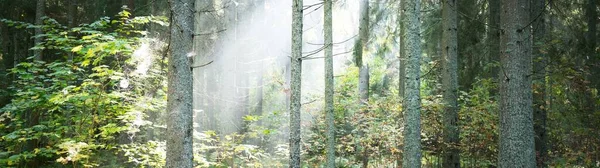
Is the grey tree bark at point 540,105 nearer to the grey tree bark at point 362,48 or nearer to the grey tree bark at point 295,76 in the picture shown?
the grey tree bark at point 362,48

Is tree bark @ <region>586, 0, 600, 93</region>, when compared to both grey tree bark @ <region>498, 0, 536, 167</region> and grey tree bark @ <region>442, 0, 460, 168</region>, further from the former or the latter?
grey tree bark @ <region>498, 0, 536, 167</region>

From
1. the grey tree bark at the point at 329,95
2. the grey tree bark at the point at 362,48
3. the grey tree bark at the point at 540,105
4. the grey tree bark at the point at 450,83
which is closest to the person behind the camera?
the grey tree bark at the point at 540,105

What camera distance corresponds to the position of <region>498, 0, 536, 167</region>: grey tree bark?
6086 millimetres

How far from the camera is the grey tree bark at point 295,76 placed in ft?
20.8

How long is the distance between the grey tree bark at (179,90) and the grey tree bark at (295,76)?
188 cm

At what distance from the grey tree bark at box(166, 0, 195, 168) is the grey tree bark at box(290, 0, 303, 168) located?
1.88 m

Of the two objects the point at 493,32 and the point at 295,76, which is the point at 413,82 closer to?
the point at 295,76

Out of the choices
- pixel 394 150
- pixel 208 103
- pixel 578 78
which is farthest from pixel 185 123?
pixel 208 103

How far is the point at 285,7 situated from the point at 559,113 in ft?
32.8

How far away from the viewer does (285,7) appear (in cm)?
1584

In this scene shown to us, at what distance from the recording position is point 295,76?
21.0ft

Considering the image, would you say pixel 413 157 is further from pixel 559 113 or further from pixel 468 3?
pixel 468 3

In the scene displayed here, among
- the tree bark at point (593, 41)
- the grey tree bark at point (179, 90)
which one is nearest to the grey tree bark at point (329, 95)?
the grey tree bark at point (179, 90)

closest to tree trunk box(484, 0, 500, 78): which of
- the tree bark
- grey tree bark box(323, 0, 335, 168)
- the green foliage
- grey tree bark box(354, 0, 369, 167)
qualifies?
the tree bark
